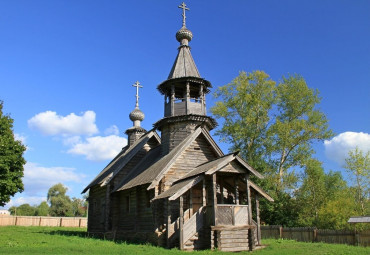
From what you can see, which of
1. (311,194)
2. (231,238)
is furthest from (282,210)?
(231,238)

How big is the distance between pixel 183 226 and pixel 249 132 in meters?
18.2

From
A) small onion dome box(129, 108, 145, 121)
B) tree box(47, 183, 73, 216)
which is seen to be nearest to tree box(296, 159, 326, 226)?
small onion dome box(129, 108, 145, 121)

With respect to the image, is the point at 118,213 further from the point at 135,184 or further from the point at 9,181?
the point at 9,181

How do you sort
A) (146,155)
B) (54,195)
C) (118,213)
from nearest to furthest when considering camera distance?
(118,213) → (146,155) → (54,195)

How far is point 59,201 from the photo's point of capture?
78.4 metres

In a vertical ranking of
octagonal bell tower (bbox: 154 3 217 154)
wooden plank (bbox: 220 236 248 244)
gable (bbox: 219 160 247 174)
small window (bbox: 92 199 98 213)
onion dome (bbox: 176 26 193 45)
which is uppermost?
onion dome (bbox: 176 26 193 45)

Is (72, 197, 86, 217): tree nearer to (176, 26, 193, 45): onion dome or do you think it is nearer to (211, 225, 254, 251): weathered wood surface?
(176, 26, 193, 45): onion dome

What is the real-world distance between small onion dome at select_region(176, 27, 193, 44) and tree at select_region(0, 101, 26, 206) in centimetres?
1882

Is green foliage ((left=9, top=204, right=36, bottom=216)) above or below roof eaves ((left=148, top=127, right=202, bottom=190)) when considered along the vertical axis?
below

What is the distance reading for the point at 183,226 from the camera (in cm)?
1575

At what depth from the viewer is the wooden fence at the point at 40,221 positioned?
148 ft

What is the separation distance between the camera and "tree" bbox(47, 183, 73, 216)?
244 feet

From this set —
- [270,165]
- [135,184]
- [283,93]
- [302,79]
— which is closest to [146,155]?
[135,184]

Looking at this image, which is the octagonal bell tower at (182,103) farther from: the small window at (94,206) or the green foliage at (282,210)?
the green foliage at (282,210)
